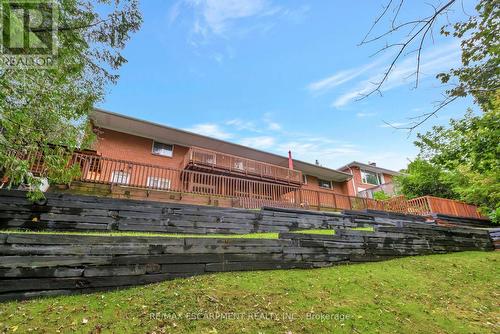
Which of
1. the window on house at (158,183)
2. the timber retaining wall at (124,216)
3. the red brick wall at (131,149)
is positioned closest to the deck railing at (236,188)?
the window on house at (158,183)

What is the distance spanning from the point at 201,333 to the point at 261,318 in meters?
0.91

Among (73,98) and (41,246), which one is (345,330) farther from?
(73,98)

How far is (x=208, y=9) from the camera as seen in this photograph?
18.6 feet

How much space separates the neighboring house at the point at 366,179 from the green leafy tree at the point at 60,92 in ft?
76.8

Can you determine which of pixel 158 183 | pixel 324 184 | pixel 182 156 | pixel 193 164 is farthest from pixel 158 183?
pixel 324 184

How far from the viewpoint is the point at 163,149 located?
15898 mm

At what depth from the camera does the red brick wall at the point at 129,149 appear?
13848mm

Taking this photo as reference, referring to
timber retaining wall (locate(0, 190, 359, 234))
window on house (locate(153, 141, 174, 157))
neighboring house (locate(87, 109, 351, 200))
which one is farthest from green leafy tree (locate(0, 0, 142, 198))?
window on house (locate(153, 141, 174, 157))

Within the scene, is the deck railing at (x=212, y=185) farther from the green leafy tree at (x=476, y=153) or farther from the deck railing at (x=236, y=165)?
the green leafy tree at (x=476, y=153)

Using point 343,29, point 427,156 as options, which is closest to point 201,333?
point 343,29

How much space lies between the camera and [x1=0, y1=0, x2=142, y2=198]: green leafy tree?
411 cm

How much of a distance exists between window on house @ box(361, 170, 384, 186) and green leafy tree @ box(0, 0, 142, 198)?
88.0ft

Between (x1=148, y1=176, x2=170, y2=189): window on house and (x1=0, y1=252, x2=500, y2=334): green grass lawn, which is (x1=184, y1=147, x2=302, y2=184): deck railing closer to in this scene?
(x1=148, y1=176, x2=170, y2=189): window on house

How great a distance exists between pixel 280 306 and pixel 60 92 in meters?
6.39
